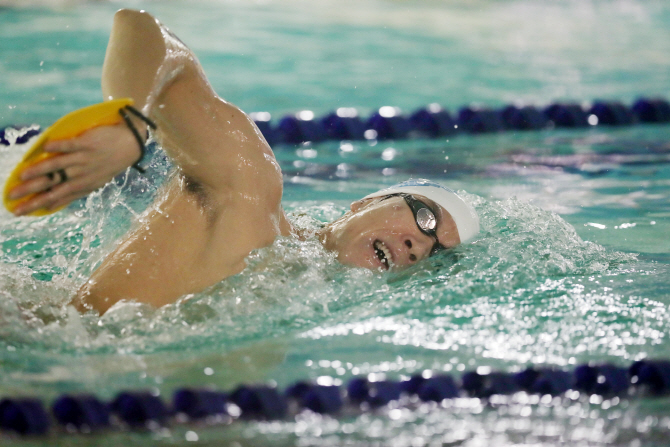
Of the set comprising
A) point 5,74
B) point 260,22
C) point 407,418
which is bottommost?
point 407,418

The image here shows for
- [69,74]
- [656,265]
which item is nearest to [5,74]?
[69,74]

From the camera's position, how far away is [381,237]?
2.63 m

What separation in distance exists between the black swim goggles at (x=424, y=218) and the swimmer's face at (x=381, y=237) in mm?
12

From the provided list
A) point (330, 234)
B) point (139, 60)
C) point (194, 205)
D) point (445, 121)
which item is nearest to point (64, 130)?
point (139, 60)

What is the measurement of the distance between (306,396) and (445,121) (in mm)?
4541

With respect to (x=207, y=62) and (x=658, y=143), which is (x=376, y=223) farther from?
(x=207, y=62)

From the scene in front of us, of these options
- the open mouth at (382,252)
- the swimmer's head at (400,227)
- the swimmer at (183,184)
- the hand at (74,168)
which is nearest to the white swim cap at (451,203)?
the swimmer's head at (400,227)

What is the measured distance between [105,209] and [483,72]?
22.9ft

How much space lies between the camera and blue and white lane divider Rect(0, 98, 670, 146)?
229 inches

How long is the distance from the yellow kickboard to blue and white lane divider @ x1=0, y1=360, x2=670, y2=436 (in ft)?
1.64

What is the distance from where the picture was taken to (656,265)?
3.01 meters

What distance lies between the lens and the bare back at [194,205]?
208 cm

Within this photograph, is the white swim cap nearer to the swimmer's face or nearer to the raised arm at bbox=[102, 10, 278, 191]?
the swimmer's face

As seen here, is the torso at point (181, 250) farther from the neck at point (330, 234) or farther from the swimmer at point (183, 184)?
the neck at point (330, 234)
